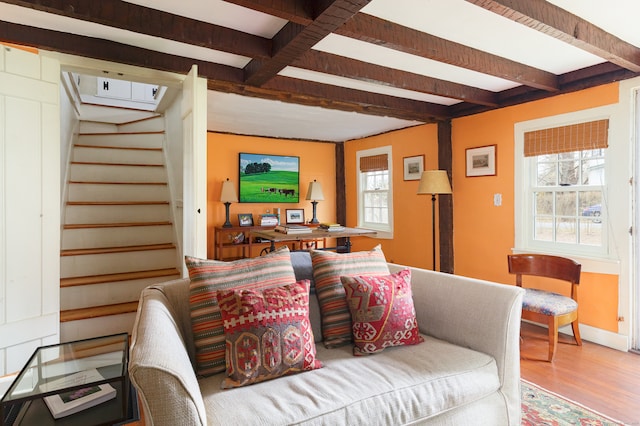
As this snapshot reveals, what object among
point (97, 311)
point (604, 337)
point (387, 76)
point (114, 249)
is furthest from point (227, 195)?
point (604, 337)

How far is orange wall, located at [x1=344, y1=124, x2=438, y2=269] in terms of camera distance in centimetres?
467

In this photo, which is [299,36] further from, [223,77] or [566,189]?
[566,189]

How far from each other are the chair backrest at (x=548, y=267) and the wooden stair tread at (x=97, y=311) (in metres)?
3.31

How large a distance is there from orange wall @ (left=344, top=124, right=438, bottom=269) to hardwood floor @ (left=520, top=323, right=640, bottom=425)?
72.2 inches

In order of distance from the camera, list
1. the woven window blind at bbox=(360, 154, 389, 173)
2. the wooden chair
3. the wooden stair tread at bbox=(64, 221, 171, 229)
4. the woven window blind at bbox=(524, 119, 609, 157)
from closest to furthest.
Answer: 1. the wooden chair
2. the woven window blind at bbox=(524, 119, 609, 157)
3. the wooden stair tread at bbox=(64, 221, 171, 229)
4. the woven window blind at bbox=(360, 154, 389, 173)

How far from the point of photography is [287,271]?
1794 mm

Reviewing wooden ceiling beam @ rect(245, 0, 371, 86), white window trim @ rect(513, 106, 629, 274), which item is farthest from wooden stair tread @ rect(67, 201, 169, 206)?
white window trim @ rect(513, 106, 629, 274)

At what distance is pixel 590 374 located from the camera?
249cm

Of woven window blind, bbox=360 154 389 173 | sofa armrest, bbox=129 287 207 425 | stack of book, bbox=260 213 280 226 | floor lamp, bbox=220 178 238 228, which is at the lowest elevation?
sofa armrest, bbox=129 287 207 425

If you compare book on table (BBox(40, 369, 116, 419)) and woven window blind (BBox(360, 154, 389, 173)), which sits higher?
woven window blind (BBox(360, 154, 389, 173))

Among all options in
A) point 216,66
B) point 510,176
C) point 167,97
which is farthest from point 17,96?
point 510,176

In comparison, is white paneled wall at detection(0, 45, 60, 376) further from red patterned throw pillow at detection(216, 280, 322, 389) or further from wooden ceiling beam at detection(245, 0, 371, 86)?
red patterned throw pillow at detection(216, 280, 322, 389)

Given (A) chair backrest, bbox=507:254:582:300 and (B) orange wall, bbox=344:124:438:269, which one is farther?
(B) orange wall, bbox=344:124:438:269

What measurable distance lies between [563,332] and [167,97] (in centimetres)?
472
